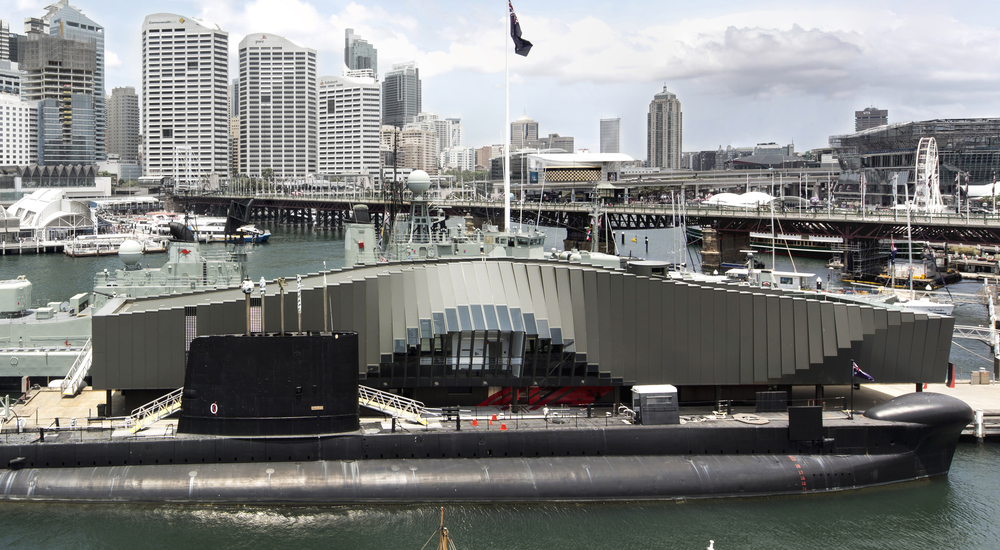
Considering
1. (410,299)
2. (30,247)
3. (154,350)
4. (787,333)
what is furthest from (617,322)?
(30,247)

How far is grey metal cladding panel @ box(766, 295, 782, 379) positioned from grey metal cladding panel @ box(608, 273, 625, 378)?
6.04 metres

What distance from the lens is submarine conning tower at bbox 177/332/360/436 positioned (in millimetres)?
27594

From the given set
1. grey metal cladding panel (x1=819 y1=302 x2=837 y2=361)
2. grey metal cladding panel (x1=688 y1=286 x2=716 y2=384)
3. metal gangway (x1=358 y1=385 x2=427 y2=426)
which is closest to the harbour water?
metal gangway (x1=358 y1=385 x2=427 y2=426)

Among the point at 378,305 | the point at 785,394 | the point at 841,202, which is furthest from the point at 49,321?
the point at 841,202

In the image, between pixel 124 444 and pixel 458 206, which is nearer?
pixel 124 444

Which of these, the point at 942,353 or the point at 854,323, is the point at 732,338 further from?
the point at 942,353

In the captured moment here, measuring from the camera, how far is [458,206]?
136875mm

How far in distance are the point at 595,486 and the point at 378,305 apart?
11.1m

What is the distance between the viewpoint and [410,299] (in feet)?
107

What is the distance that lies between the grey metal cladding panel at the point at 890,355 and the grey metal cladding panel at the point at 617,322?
10553 millimetres

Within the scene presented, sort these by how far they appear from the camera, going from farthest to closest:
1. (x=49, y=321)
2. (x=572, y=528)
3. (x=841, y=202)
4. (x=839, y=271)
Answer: (x=841, y=202), (x=839, y=271), (x=49, y=321), (x=572, y=528)

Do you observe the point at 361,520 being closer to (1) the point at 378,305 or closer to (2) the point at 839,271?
(1) the point at 378,305

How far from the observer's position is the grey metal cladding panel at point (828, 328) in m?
32.8

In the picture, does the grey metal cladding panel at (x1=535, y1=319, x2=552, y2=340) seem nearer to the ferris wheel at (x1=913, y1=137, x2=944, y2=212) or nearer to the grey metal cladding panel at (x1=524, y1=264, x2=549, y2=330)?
the grey metal cladding panel at (x1=524, y1=264, x2=549, y2=330)
